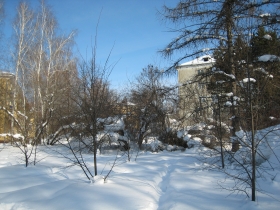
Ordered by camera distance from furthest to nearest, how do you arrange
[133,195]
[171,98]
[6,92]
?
[6,92] → [171,98] → [133,195]

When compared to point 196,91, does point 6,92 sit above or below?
above

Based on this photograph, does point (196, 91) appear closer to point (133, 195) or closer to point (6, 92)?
point (133, 195)

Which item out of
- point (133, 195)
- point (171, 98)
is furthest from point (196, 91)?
point (133, 195)

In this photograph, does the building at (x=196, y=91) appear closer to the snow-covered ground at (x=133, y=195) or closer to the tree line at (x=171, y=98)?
the tree line at (x=171, y=98)

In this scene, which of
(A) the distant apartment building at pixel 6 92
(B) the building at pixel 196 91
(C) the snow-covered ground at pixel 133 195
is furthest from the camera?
(A) the distant apartment building at pixel 6 92

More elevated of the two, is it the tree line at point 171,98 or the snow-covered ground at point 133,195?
the tree line at point 171,98

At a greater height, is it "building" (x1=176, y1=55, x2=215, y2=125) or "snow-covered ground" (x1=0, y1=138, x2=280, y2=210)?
"building" (x1=176, y1=55, x2=215, y2=125)

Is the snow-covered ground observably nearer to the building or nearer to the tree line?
the tree line

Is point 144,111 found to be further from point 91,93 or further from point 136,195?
point 136,195

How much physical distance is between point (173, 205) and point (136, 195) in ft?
2.38

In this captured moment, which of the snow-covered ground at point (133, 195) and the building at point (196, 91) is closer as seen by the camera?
the snow-covered ground at point (133, 195)

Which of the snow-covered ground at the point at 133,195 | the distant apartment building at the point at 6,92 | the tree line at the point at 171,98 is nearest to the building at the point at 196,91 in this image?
the tree line at the point at 171,98

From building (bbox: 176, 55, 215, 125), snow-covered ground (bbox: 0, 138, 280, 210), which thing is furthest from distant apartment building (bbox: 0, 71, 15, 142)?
snow-covered ground (bbox: 0, 138, 280, 210)

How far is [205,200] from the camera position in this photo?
165 inches
